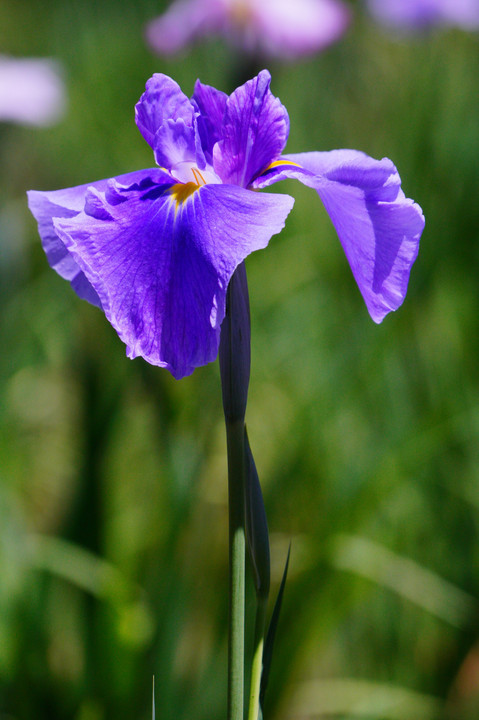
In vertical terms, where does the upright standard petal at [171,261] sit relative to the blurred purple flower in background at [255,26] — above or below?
below

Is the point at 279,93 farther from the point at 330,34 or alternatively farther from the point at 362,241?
the point at 362,241

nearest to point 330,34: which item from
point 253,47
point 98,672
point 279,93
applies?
point 253,47

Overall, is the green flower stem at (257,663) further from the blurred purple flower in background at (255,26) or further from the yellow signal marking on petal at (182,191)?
the blurred purple flower in background at (255,26)

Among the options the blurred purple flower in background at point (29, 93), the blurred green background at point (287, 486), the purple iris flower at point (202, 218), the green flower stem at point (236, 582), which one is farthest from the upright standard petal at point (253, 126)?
the blurred purple flower in background at point (29, 93)

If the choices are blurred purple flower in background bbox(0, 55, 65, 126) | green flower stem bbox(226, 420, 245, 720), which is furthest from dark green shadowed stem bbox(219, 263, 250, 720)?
blurred purple flower in background bbox(0, 55, 65, 126)

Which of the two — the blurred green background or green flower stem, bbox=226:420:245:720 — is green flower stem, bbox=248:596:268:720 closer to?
green flower stem, bbox=226:420:245:720
